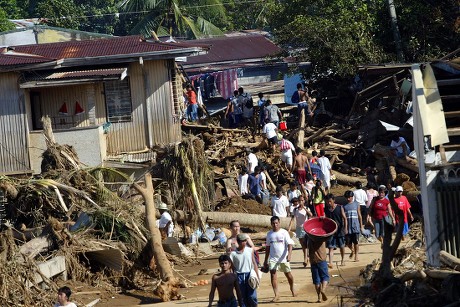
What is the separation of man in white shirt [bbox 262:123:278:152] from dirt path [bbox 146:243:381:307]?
8.56 m

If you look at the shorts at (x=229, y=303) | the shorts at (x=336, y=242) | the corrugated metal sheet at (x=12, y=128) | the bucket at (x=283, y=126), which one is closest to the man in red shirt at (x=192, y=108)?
the bucket at (x=283, y=126)

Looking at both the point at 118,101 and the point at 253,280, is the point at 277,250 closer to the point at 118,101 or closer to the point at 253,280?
the point at 253,280

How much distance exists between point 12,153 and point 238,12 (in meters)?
45.0

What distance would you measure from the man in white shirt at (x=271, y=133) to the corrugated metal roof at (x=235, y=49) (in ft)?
49.4

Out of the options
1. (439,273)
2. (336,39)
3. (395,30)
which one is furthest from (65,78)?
(439,273)

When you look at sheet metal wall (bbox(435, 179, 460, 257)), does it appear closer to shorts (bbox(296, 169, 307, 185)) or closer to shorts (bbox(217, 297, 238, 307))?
shorts (bbox(217, 297, 238, 307))

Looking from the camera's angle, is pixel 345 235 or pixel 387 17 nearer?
pixel 345 235

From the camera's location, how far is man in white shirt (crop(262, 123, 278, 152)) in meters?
29.8

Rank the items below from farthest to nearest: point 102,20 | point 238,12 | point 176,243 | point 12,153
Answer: point 102,20
point 238,12
point 12,153
point 176,243

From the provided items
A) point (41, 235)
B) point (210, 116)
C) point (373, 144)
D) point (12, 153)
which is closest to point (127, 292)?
point (41, 235)

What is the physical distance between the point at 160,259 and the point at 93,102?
10.1m

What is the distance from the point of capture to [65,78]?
90.1 ft

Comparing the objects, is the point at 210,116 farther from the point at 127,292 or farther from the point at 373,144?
the point at 127,292

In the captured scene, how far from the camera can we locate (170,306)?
17.7 m
